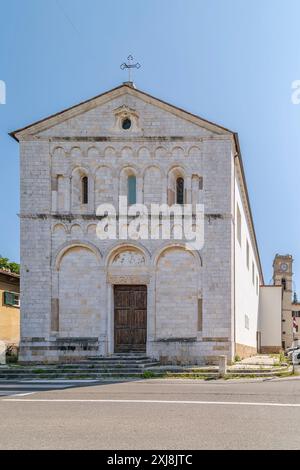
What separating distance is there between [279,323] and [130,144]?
3205cm

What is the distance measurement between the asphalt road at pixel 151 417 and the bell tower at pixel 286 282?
197 feet

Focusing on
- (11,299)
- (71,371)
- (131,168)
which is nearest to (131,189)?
(131,168)

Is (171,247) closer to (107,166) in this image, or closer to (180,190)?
(180,190)

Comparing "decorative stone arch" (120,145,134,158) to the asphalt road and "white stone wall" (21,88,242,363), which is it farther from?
the asphalt road

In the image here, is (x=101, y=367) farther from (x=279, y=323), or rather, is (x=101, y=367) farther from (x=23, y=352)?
(x=279, y=323)

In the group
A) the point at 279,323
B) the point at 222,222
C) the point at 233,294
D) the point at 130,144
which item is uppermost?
the point at 130,144

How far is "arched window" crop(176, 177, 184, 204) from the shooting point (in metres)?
26.4

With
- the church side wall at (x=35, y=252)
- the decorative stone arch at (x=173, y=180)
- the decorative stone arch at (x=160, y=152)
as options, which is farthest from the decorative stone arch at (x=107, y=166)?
the decorative stone arch at (x=173, y=180)

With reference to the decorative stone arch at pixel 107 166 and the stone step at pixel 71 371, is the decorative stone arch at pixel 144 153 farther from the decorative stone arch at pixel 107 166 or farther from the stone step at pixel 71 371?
the stone step at pixel 71 371

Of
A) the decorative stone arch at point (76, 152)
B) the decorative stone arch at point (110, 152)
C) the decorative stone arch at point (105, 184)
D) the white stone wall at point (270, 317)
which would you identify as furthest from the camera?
the white stone wall at point (270, 317)

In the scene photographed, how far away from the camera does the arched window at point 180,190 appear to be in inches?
1041

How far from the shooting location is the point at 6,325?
32.9 metres

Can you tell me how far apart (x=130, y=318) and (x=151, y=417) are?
15.0 metres
